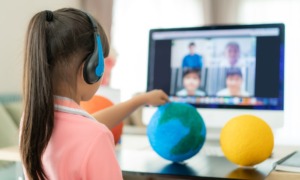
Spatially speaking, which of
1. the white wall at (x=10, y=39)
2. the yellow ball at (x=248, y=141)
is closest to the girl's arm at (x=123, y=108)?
the yellow ball at (x=248, y=141)

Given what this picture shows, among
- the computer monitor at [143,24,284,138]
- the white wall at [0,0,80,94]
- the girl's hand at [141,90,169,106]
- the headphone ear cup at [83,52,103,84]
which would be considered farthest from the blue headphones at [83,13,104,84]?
the white wall at [0,0,80,94]

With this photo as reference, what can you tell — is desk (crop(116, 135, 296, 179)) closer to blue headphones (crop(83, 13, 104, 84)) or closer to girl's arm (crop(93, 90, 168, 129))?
girl's arm (crop(93, 90, 168, 129))

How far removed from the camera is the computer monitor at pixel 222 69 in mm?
1209

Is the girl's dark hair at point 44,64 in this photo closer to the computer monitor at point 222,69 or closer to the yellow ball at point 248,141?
the yellow ball at point 248,141

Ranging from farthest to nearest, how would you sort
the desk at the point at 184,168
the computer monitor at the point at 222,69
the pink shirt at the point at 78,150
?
the computer monitor at the point at 222,69 < the desk at the point at 184,168 < the pink shirt at the point at 78,150

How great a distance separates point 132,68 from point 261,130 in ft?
9.71

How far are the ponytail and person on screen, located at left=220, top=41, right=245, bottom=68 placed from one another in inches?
30.5

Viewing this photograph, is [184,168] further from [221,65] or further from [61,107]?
[221,65]

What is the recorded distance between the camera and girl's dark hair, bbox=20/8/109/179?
1.93 ft

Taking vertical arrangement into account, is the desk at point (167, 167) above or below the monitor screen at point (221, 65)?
below

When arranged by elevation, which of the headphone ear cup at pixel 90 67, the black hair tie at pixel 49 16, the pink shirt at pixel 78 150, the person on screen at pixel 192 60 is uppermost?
the person on screen at pixel 192 60

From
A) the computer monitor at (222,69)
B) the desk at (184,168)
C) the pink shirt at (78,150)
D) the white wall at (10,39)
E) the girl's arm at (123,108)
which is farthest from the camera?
the white wall at (10,39)

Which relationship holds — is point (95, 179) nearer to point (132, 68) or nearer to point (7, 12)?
point (7, 12)

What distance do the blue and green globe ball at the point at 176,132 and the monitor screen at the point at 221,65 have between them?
1.17ft
